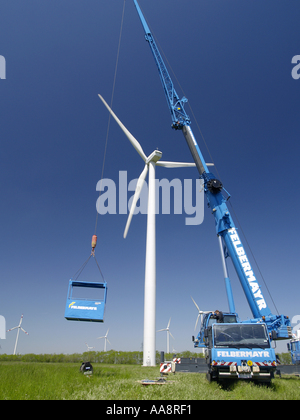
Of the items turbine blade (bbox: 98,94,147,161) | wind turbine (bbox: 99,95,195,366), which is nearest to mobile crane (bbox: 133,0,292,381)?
wind turbine (bbox: 99,95,195,366)

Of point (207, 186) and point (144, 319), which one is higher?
point (207, 186)

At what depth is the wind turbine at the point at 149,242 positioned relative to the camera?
20750 millimetres

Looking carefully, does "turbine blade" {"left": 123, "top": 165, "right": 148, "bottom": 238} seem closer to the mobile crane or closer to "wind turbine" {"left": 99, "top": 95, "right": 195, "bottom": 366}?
"wind turbine" {"left": 99, "top": 95, "right": 195, "bottom": 366}

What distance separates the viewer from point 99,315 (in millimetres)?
11078

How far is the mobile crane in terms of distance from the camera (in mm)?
9522

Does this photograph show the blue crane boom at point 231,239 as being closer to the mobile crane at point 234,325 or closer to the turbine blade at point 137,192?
the mobile crane at point 234,325

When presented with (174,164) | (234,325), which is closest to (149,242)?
(174,164)

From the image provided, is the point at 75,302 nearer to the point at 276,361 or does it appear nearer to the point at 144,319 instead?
the point at 276,361

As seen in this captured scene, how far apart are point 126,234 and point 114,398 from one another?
1799cm

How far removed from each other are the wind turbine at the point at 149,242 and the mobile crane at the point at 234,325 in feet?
19.8

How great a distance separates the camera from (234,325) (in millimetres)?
10641

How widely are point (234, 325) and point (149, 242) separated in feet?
45.8

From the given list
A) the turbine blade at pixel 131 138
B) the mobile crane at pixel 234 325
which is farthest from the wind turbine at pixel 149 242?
the mobile crane at pixel 234 325
